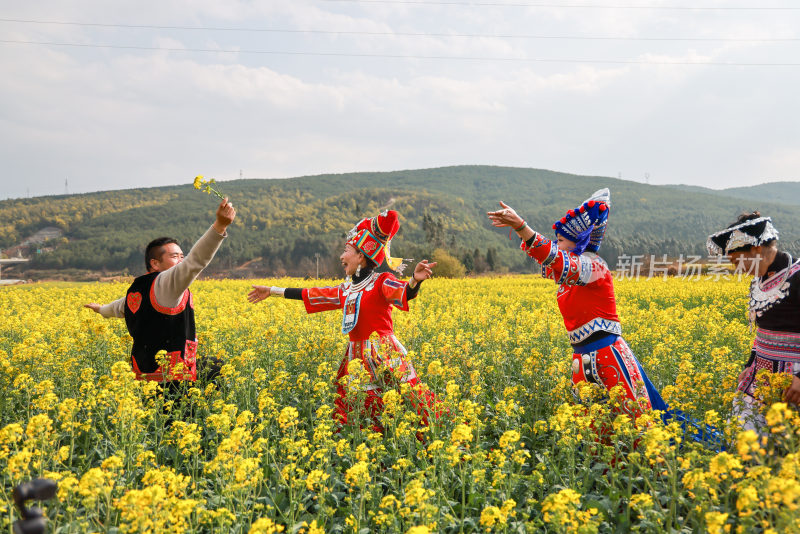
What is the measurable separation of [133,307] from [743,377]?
14.3ft

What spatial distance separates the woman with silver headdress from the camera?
3.10 meters

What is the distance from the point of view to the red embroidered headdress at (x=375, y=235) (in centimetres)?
442

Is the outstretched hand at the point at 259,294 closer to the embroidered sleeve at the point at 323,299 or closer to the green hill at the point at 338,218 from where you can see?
the embroidered sleeve at the point at 323,299

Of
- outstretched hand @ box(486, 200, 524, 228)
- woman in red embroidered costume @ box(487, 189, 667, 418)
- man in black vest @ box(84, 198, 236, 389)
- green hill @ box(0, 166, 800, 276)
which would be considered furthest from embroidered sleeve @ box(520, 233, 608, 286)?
green hill @ box(0, 166, 800, 276)

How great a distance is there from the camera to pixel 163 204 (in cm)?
10669

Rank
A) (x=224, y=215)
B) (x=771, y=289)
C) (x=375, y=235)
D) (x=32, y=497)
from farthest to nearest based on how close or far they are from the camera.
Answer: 1. (x=375, y=235)
2. (x=224, y=215)
3. (x=771, y=289)
4. (x=32, y=497)

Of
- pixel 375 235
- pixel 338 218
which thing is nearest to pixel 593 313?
pixel 375 235

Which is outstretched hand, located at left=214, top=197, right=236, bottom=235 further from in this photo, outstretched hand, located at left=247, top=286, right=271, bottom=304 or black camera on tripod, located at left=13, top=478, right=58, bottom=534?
black camera on tripod, located at left=13, top=478, right=58, bottom=534

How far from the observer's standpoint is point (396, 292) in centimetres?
414

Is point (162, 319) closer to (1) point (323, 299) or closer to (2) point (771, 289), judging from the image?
(1) point (323, 299)

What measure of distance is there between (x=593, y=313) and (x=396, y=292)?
1.46 meters

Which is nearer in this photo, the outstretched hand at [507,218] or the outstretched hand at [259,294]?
the outstretched hand at [507,218]

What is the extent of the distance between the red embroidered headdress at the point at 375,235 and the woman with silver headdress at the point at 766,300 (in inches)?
93.4

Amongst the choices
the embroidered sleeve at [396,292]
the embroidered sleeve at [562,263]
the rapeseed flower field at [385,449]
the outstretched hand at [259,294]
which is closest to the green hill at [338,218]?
the rapeseed flower field at [385,449]
